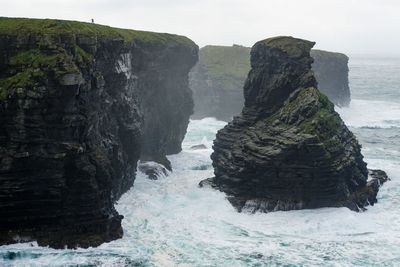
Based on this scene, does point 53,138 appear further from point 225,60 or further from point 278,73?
point 225,60

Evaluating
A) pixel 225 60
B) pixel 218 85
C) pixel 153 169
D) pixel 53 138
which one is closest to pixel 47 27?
pixel 53 138

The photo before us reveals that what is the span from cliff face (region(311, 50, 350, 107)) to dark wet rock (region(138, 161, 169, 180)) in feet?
247

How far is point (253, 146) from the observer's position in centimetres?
4475

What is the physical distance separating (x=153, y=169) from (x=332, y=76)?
8354 centimetres

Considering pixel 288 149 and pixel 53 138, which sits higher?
pixel 53 138

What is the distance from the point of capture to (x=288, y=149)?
4200cm

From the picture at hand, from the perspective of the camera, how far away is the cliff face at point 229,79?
355 ft

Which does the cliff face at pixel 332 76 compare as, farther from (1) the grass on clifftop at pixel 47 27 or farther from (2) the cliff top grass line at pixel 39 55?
(2) the cliff top grass line at pixel 39 55

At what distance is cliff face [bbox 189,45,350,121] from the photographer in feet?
355

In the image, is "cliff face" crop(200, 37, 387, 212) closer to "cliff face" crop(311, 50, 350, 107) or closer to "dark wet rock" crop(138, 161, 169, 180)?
"dark wet rock" crop(138, 161, 169, 180)

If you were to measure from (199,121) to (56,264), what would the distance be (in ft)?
240

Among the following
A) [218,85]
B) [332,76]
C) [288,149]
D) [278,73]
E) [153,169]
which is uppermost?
[278,73]

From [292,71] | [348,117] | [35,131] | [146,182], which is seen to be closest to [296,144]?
[292,71]

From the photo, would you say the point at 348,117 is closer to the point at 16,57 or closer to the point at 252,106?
the point at 252,106
